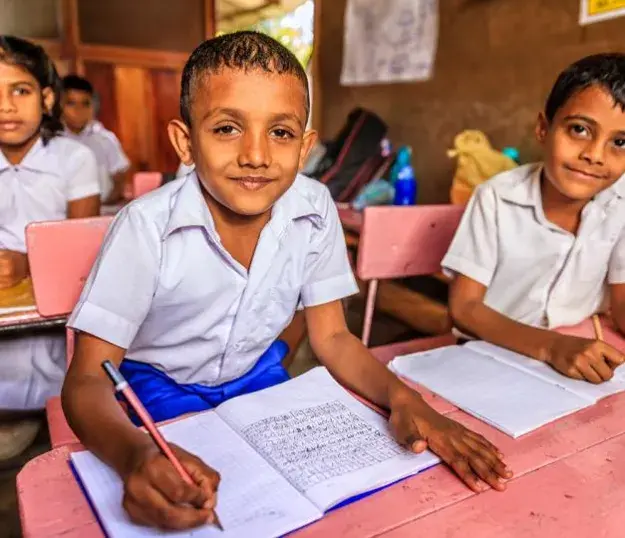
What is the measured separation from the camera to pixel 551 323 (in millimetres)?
1243

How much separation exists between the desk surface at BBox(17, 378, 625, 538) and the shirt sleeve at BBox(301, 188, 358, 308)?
0.39m

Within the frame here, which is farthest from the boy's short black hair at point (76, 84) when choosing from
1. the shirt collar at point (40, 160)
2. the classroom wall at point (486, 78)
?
the shirt collar at point (40, 160)

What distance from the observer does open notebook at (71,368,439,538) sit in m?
0.54

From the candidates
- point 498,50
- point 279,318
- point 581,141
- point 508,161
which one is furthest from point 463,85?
point 279,318

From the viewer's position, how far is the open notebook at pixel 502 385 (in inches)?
29.8

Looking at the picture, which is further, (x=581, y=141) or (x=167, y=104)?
(x=167, y=104)

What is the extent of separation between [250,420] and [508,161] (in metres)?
1.67

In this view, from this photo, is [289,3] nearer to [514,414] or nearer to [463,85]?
[463,85]

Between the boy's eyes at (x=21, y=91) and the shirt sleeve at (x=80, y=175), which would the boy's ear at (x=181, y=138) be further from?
the shirt sleeve at (x=80, y=175)

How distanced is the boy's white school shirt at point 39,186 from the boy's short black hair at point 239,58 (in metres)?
1.03

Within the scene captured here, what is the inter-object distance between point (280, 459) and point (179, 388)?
1.24 feet

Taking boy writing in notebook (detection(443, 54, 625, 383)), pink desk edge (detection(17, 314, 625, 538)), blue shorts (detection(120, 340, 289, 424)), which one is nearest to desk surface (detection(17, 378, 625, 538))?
pink desk edge (detection(17, 314, 625, 538))

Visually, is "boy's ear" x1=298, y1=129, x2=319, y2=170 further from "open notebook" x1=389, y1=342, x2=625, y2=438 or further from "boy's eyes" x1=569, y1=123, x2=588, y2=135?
"boy's eyes" x1=569, y1=123, x2=588, y2=135

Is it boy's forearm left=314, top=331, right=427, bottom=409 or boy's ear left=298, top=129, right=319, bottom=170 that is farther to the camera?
boy's ear left=298, top=129, right=319, bottom=170
